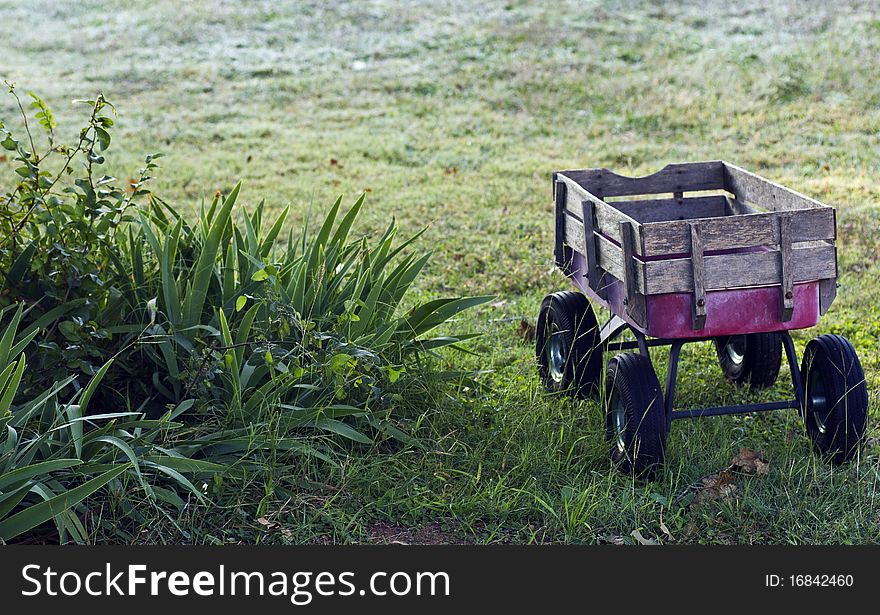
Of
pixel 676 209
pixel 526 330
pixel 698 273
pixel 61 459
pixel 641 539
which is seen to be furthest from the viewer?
pixel 526 330

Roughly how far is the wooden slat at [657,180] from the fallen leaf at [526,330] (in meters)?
0.98

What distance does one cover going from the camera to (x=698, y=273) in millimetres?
3617

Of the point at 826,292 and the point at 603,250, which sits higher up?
the point at 603,250

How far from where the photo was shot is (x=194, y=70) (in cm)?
1494

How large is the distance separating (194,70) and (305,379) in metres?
12.2

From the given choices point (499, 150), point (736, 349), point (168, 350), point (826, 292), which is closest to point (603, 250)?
point (826, 292)

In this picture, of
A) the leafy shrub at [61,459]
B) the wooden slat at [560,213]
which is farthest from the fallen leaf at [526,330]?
the leafy shrub at [61,459]

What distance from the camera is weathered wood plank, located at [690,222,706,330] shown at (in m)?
3.62

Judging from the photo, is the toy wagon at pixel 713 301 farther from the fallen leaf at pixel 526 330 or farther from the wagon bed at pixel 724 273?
the fallen leaf at pixel 526 330

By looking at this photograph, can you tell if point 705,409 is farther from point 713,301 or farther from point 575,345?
point 575,345

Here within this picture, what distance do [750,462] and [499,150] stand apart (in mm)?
7235

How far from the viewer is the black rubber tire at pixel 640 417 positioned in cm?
368

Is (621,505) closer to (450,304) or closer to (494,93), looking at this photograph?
(450,304)

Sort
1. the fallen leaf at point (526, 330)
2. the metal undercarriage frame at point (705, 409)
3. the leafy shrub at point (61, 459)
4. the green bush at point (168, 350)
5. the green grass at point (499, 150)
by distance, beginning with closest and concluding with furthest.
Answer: the leafy shrub at point (61, 459), the green bush at point (168, 350), the green grass at point (499, 150), the metal undercarriage frame at point (705, 409), the fallen leaf at point (526, 330)
